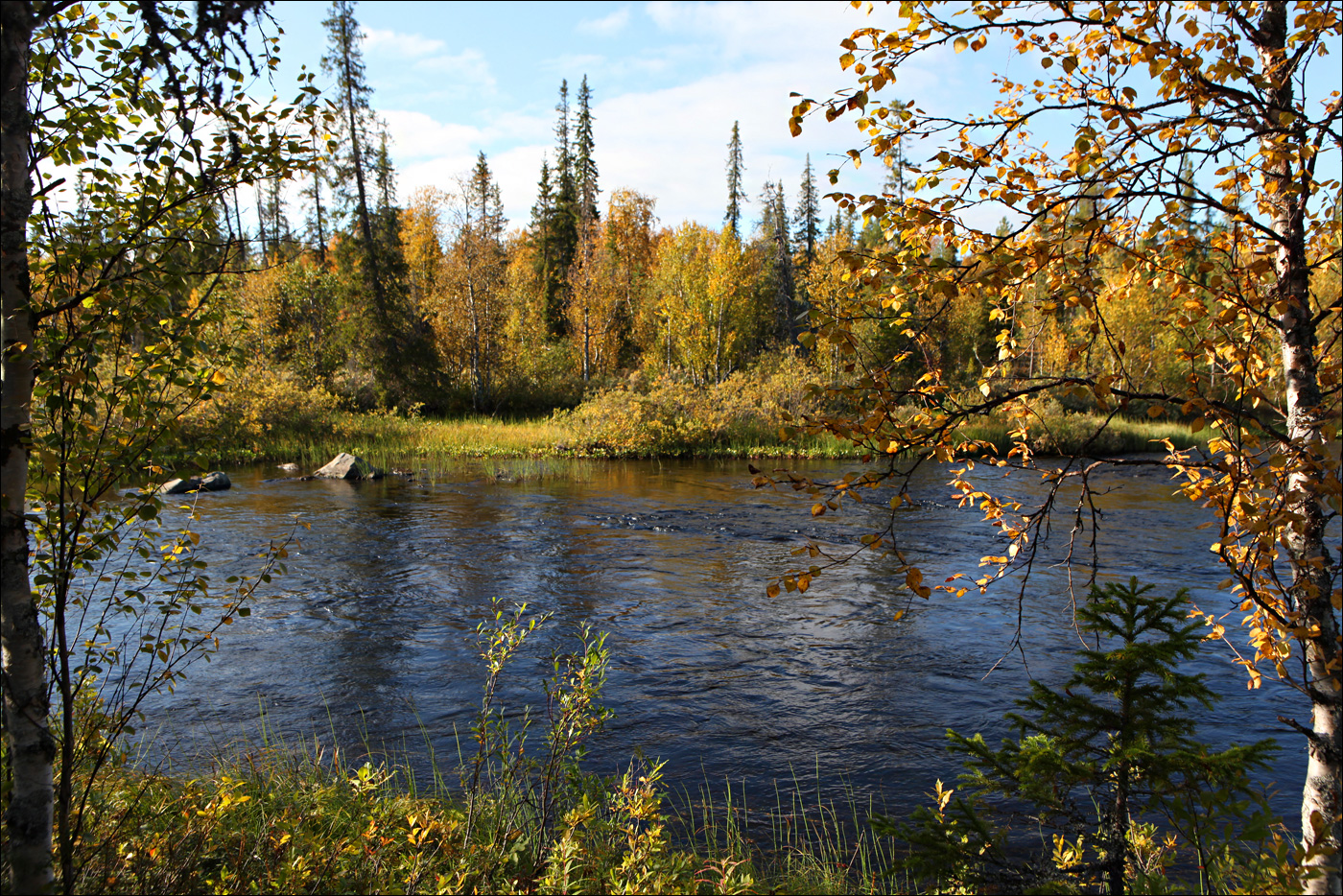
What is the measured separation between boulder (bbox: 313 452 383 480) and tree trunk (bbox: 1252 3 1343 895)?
2204 cm

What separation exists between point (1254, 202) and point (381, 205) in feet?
143

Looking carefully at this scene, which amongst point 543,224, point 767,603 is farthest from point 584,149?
point 767,603

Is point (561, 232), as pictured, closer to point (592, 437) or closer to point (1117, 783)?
point (592, 437)

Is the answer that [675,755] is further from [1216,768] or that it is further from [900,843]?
[1216,768]

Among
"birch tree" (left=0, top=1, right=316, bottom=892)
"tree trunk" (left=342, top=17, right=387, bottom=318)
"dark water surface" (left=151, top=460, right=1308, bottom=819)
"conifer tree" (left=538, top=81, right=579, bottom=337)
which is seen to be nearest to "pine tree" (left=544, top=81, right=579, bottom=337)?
"conifer tree" (left=538, top=81, right=579, bottom=337)

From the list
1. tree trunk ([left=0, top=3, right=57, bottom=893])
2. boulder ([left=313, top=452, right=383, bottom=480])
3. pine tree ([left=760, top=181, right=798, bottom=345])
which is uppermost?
pine tree ([left=760, top=181, right=798, bottom=345])

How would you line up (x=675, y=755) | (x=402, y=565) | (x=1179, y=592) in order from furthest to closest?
(x=402, y=565)
(x=675, y=755)
(x=1179, y=592)

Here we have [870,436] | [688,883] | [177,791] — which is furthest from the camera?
[177,791]

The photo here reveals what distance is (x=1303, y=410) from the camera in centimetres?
318

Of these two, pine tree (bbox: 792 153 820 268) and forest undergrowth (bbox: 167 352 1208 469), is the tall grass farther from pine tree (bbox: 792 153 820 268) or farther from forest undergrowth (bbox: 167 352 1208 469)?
pine tree (bbox: 792 153 820 268)

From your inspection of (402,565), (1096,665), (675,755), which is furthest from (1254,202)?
(402,565)

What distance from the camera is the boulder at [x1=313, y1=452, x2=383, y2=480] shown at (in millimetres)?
22359

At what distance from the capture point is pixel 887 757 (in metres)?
6.78

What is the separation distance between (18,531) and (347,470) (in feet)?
67.6
